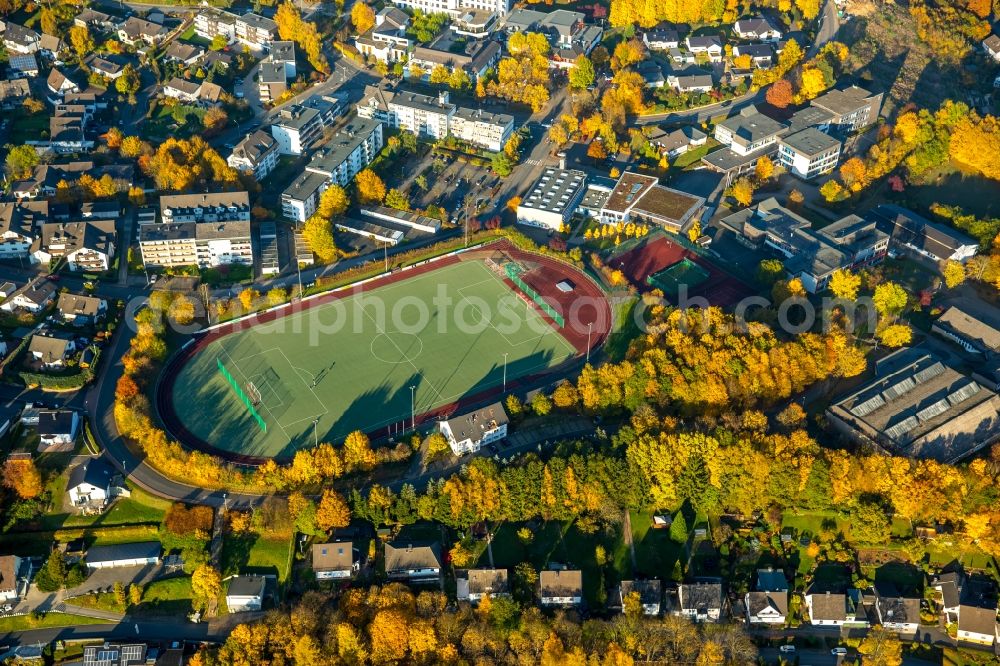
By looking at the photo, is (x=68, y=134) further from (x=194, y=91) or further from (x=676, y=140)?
(x=676, y=140)

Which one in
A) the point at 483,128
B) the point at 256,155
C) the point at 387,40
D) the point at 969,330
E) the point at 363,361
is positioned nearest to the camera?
the point at 363,361

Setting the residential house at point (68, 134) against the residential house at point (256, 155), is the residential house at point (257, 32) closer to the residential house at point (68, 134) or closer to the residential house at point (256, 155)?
the residential house at point (256, 155)

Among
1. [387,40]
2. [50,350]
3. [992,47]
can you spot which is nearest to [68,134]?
[50,350]

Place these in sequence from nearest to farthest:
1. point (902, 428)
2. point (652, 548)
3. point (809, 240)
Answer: point (652, 548) → point (902, 428) → point (809, 240)

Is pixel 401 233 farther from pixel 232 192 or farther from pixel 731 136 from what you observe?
pixel 731 136

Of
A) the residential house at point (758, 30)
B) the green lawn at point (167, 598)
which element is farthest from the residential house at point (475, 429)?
the residential house at point (758, 30)

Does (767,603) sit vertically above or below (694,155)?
below

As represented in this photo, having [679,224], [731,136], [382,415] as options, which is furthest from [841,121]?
[382,415]

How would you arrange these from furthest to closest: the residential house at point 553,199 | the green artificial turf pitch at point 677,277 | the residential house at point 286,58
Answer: the residential house at point 286,58 → the residential house at point 553,199 → the green artificial turf pitch at point 677,277
